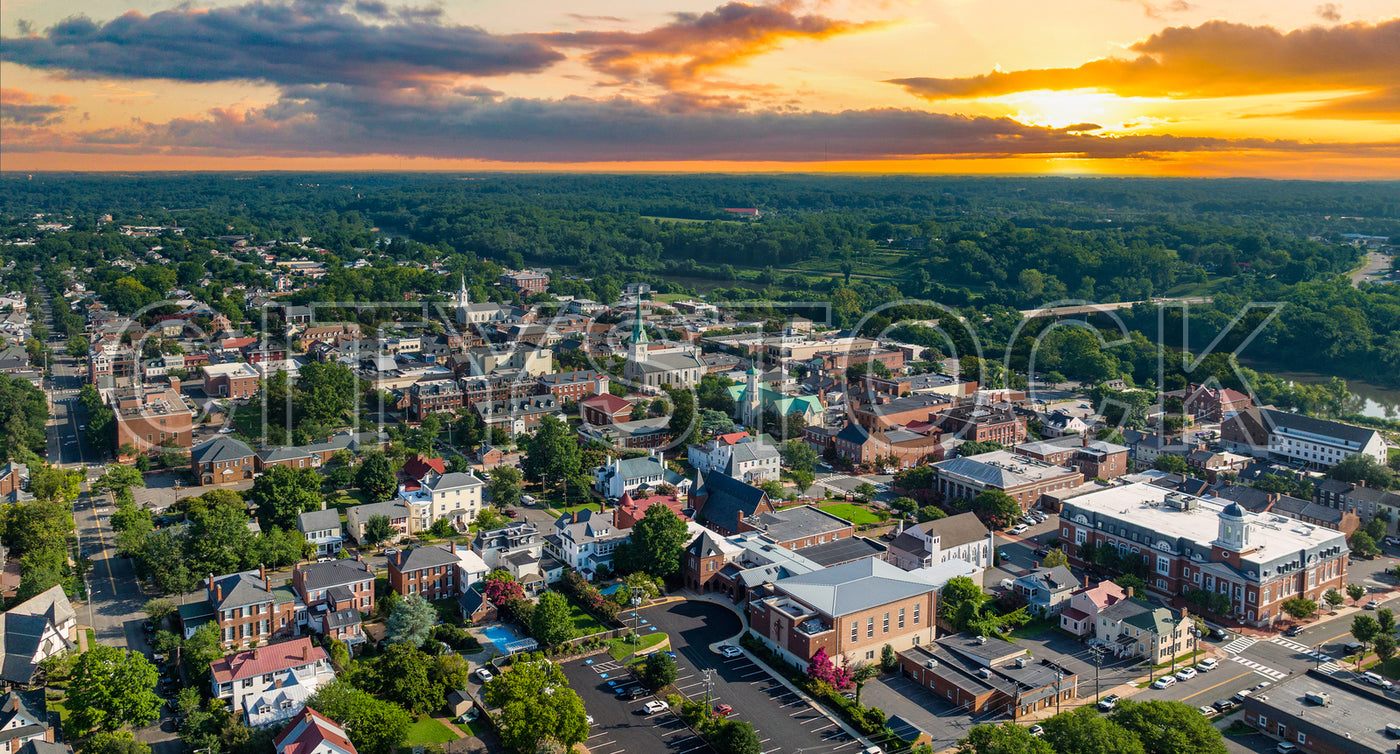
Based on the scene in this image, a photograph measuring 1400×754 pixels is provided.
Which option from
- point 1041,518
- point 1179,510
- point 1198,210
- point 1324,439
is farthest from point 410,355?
point 1198,210

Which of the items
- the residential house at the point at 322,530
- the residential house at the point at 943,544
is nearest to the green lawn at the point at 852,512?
the residential house at the point at 943,544

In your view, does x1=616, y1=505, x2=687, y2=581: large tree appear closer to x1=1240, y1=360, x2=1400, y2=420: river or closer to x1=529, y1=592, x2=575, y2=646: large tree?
x1=529, y1=592, x2=575, y2=646: large tree

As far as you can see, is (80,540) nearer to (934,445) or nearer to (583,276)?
(934,445)

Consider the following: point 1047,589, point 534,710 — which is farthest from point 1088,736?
point 534,710

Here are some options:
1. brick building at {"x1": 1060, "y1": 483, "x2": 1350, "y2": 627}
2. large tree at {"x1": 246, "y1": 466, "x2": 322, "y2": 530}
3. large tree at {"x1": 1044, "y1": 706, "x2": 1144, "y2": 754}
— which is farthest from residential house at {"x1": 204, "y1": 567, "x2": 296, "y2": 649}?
brick building at {"x1": 1060, "y1": 483, "x2": 1350, "y2": 627}

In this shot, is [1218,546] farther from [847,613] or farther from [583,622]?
[583,622]

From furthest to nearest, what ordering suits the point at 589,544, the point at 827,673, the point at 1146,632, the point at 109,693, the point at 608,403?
1. the point at 608,403
2. the point at 589,544
3. the point at 1146,632
4. the point at 827,673
5. the point at 109,693
